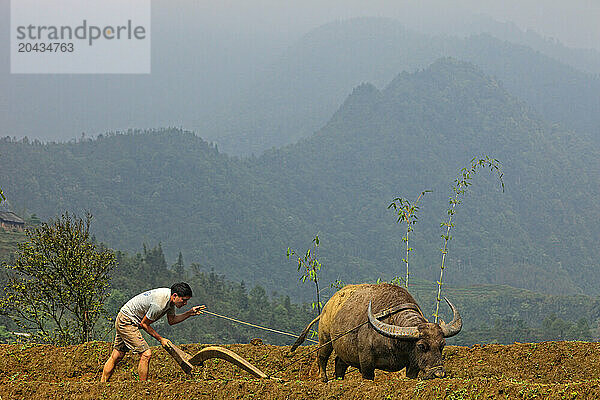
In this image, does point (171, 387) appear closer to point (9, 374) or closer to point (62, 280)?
point (9, 374)

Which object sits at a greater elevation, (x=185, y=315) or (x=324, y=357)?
(x=185, y=315)

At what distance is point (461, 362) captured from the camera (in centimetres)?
1525

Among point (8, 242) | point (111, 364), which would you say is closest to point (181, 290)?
point (111, 364)

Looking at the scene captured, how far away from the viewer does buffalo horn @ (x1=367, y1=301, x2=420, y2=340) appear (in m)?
11.0

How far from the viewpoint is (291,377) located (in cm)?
1555

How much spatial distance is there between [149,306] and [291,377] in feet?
15.6

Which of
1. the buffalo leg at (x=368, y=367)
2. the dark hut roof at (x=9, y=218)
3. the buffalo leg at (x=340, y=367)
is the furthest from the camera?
the dark hut roof at (x=9, y=218)

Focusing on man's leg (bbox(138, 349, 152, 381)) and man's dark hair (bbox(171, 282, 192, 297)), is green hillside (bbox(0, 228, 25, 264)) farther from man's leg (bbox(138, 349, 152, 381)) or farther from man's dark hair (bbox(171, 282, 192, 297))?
man's dark hair (bbox(171, 282, 192, 297))

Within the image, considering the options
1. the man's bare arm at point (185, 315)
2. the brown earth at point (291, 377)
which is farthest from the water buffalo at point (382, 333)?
the man's bare arm at point (185, 315)

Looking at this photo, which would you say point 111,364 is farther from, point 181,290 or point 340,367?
point 340,367

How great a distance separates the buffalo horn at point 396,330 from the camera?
433 inches

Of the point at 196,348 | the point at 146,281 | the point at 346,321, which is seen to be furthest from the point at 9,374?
the point at 146,281

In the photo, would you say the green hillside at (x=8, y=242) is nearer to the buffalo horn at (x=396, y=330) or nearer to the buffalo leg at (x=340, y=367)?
the buffalo leg at (x=340, y=367)

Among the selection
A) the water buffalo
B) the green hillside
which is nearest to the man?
the water buffalo
